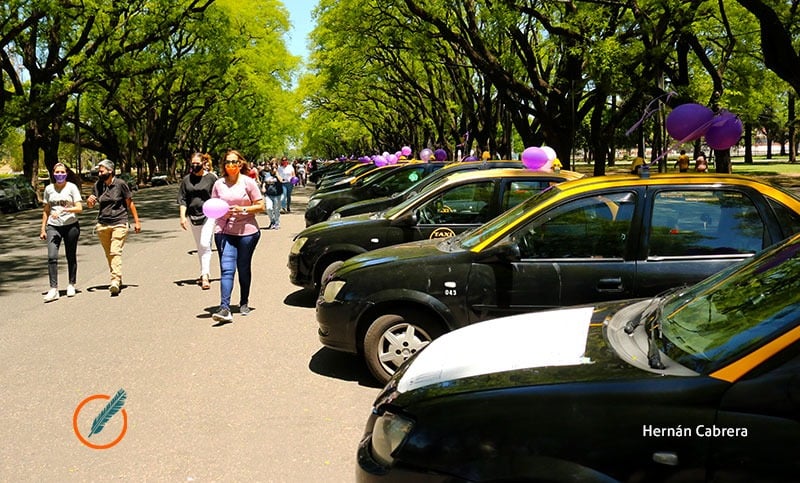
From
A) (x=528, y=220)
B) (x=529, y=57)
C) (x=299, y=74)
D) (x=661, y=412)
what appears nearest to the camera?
(x=661, y=412)

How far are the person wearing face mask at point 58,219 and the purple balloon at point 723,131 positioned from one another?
26.5ft

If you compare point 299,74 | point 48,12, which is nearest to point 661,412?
point 48,12

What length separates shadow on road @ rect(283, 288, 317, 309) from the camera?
858 centimetres

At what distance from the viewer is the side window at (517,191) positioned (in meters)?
7.46

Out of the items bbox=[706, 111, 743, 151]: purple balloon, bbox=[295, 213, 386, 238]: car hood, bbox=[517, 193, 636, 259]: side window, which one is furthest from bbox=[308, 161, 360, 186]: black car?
bbox=[517, 193, 636, 259]: side window

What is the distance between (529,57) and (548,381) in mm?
17991

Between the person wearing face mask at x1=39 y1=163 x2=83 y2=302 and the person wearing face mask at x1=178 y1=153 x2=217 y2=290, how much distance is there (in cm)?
138

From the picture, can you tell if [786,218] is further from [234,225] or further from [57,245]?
[57,245]

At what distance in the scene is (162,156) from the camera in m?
57.0

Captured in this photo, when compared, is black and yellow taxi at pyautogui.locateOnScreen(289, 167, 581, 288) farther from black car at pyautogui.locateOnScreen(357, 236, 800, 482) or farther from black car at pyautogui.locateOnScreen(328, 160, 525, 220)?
black car at pyautogui.locateOnScreen(357, 236, 800, 482)

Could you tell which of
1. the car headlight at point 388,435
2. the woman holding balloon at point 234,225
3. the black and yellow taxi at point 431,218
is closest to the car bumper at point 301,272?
the black and yellow taxi at point 431,218

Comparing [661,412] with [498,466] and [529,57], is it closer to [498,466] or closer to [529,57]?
[498,466]

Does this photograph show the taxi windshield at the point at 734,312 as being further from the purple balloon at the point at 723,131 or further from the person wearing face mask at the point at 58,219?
the person wearing face mask at the point at 58,219

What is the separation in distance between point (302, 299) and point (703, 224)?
208 inches
